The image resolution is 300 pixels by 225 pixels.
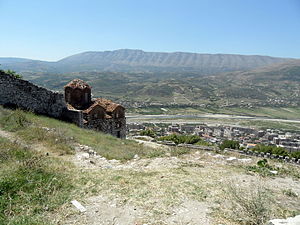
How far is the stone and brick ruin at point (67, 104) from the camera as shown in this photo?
13.2 m

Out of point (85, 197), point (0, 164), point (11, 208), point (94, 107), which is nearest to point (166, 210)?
point (85, 197)

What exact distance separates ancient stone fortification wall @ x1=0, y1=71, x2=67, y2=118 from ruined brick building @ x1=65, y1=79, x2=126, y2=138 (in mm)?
2087

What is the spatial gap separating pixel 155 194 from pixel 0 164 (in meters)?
4.03

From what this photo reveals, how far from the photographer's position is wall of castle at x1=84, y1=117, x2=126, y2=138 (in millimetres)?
17997

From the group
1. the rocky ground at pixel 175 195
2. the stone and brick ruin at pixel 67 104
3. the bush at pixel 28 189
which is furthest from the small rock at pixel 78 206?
the stone and brick ruin at pixel 67 104

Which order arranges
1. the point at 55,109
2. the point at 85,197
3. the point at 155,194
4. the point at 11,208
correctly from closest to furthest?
the point at 11,208, the point at 85,197, the point at 155,194, the point at 55,109

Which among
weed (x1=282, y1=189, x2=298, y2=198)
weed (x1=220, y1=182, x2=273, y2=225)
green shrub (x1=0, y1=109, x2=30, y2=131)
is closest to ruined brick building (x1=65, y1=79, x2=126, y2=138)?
green shrub (x1=0, y1=109, x2=30, y2=131)

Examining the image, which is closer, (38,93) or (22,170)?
(22,170)

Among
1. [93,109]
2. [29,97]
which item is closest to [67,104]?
[93,109]

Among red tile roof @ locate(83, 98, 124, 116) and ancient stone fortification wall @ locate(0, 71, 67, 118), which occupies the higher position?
ancient stone fortification wall @ locate(0, 71, 67, 118)

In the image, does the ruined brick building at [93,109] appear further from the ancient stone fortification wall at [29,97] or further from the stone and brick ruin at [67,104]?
the ancient stone fortification wall at [29,97]

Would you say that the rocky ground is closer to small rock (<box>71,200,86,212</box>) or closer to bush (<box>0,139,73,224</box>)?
small rock (<box>71,200,86,212</box>)

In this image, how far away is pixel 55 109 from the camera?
1544 cm

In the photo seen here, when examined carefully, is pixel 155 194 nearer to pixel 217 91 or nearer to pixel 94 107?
pixel 94 107
